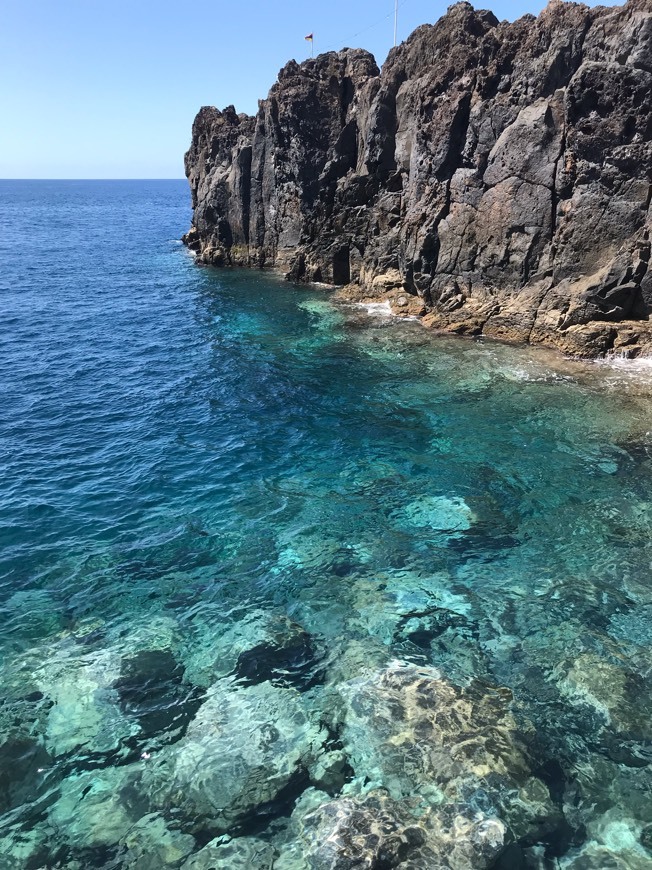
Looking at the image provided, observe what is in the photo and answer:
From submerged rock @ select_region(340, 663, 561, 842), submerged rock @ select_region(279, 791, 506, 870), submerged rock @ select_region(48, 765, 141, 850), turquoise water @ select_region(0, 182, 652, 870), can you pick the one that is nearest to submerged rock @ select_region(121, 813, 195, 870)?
turquoise water @ select_region(0, 182, 652, 870)

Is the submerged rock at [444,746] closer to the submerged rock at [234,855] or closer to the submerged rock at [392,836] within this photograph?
the submerged rock at [392,836]

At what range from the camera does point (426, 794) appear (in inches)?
498

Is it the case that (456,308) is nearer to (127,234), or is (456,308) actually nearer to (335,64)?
(335,64)

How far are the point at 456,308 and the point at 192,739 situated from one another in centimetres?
3802

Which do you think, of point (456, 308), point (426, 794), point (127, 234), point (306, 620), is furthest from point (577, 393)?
point (127, 234)

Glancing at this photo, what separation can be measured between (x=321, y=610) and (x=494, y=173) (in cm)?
3686

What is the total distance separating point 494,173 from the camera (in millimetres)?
42219

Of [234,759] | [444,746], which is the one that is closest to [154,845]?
[234,759]

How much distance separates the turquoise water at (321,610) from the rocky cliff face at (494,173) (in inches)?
257

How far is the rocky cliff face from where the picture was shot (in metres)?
36.5

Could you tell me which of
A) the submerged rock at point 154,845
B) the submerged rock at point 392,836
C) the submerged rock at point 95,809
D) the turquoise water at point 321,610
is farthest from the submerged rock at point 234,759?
the submerged rock at point 392,836

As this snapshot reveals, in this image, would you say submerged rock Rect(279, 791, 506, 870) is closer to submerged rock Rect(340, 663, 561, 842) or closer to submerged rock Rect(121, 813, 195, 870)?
submerged rock Rect(340, 663, 561, 842)

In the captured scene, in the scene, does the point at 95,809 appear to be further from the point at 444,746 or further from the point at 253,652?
the point at 444,746

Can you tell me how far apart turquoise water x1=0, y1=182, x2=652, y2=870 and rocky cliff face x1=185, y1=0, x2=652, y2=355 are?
6536 mm
